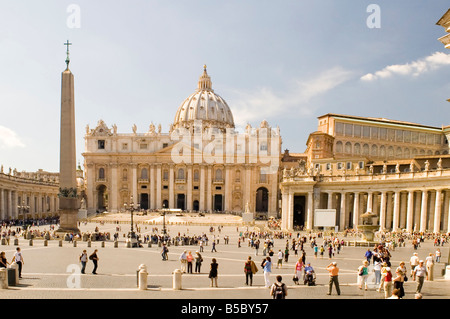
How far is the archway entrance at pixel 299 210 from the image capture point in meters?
50.7

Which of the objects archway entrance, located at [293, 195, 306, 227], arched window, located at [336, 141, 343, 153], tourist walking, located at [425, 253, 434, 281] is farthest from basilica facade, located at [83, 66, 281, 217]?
tourist walking, located at [425, 253, 434, 281]

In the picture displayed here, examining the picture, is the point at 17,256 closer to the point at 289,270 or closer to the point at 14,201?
the point at 289,270

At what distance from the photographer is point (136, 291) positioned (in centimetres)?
1199

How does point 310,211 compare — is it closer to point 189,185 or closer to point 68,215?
point 68,215

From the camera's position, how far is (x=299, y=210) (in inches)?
2020

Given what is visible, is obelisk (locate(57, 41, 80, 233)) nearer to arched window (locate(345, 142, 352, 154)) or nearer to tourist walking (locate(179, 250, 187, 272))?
tourist walking (locate(179, 250, 187, 272))

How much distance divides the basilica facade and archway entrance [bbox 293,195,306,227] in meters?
27.7

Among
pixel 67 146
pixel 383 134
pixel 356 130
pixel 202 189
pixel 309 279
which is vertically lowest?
pixel 202 189

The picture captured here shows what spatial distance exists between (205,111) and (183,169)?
30987 millimetres

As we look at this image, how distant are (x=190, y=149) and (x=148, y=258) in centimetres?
6206

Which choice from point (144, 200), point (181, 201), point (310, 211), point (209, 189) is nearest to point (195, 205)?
point (181, 201)

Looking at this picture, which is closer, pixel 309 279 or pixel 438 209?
pixel 309 279
